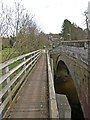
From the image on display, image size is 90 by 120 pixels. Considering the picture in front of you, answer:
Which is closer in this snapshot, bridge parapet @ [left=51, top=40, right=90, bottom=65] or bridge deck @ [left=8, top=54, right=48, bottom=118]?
bridge deck @ [left=8, top=54, right=48, bottom=118]

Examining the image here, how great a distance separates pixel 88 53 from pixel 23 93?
2779 millimetres

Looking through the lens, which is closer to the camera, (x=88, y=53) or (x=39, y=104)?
(x=39, y=104)

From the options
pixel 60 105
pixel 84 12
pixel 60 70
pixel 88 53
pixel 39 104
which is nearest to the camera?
pixel 60 105

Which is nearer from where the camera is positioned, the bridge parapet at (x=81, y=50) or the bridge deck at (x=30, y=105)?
the bridge deck at (x=30, y=105)

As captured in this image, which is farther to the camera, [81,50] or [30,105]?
Result: [81,50]

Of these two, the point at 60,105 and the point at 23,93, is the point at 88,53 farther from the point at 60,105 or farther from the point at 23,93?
the point at 23,93

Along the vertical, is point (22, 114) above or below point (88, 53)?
below

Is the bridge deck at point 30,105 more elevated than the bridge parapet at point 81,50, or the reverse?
the bridge parapet at point 81,50

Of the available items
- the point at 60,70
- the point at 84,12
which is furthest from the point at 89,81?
the point at 84,12

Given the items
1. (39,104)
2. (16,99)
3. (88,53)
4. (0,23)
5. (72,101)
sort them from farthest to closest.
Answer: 1. (72,101)
2. (0,23)
3. (88,53)
4. (16,99)
5. (39,104)

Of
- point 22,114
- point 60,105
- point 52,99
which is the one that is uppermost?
point 52,99

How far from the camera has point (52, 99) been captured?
2.51 m

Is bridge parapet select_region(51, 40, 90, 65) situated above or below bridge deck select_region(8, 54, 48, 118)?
above

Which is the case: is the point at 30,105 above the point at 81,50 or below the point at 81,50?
below
